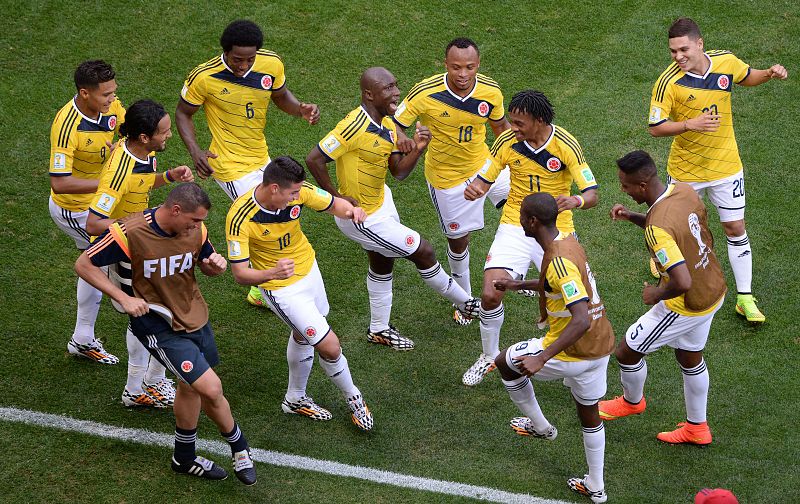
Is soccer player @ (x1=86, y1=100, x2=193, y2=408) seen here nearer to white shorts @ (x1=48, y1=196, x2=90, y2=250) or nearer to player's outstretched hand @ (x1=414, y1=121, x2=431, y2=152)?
white shorts @ (x1=48, y1=196, x2=90, y2=250)

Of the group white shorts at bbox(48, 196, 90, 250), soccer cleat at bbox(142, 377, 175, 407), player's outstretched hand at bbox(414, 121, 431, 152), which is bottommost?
soccer cleat at bbox(142, 377, 175, 407)

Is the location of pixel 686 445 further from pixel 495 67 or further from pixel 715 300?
pixel 495 67

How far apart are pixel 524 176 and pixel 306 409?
273 cm

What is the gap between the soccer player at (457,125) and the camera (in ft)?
29.1

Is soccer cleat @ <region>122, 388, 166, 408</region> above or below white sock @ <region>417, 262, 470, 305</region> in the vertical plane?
below

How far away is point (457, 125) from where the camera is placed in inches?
356

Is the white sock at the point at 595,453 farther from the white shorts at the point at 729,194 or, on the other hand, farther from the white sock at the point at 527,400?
the white shorts at the point at 729,194

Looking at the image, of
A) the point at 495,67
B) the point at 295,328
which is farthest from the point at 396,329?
the point at 495,67

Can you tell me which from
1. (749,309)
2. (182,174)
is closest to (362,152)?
(182,174)

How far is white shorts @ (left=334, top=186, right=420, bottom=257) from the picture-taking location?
8.66 metres

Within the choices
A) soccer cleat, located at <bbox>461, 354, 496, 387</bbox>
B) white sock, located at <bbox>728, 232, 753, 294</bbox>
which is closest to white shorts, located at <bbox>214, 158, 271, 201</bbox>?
soccer cleat, located at <bbox>461, 354, 496, 387</bbox>

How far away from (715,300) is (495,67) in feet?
19.5

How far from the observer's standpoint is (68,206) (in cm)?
856

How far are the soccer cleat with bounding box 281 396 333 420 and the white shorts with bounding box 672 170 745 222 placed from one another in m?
4.09
